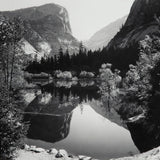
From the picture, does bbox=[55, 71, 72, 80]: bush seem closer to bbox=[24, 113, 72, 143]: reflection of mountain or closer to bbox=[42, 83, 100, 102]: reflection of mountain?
bbox=[42, 83, 100, 102]: reflection of mountain

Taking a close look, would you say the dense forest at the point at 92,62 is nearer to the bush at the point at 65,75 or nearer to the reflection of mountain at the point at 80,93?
the bush at the point at 65,75

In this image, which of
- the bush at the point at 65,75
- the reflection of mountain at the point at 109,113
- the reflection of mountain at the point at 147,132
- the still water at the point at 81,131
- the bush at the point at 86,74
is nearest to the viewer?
the reflection of mountain at the point at 147,132

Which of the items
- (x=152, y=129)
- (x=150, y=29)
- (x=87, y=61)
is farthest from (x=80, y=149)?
(x=150, y=29)

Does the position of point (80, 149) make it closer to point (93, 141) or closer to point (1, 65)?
point (93, 141)

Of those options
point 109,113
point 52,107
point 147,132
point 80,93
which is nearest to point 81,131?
point 109,113

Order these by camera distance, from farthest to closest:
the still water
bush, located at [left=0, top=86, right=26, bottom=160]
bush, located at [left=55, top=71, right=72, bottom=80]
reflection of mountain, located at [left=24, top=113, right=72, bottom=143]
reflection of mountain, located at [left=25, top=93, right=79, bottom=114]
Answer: bush, located at [left=55, top=71, right=72, bottom=80], reflection of mountain, located at [left=25, top=93, right=79, bottom=114], reflection of mountain, located at [left=24, top=113, right=72, bottom=143], the still water, bush, located at [left=0, top=86, right=26, bottom=160]

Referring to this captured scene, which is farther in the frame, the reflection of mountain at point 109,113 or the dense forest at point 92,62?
the dense forest at point 92,62

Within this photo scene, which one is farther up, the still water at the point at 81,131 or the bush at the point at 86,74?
the still water at the point at 81,131

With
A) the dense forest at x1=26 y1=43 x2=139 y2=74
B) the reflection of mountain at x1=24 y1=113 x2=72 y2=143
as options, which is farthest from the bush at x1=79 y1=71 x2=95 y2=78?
the reflection of mountain at x1=24 y1=113 x2=72 y2=143

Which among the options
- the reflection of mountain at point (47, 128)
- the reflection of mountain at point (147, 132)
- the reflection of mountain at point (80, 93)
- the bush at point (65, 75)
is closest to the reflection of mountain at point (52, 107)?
the reflection of mountain at point (47, 128)
